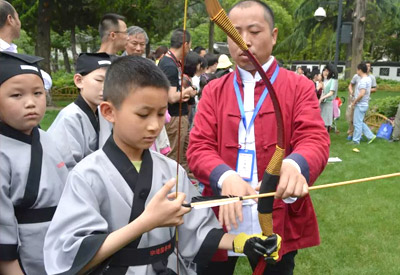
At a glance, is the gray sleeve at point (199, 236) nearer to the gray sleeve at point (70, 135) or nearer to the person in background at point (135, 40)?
the gray sleeve at point (70, 135)

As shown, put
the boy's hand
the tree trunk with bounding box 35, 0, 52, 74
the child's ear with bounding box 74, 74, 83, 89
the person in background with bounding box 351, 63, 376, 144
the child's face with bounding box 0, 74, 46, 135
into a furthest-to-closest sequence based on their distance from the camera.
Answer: the tree trunk with bounding box 35, 0, 52, 74 < the person in background with bounding box 351, 63, 376, 144 < the child's ear with bounding box 74, 74, 83, 89 < the child's face with bounding box 0, 74, 46, 135 < the boy's hand

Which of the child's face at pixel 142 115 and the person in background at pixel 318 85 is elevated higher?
the child's face at pixel 142 115

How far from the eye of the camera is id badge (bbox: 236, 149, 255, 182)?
194 centimetres

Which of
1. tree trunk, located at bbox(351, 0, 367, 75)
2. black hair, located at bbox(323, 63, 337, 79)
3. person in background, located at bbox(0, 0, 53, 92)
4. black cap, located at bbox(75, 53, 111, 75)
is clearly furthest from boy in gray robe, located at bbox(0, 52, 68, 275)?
tree trunk, located at bbox(351, 0, 367, 75)

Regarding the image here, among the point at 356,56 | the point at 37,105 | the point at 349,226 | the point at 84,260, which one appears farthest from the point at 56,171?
the point at 356,56

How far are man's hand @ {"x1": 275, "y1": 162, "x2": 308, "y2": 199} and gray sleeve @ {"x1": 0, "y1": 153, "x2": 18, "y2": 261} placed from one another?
43.2 inches

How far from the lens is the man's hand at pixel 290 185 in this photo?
1.50 meters

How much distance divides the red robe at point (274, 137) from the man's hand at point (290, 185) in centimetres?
23

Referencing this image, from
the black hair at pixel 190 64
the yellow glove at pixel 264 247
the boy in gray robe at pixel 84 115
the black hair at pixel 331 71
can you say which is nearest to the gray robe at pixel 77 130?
the boy in gray robe at pixel 84 115

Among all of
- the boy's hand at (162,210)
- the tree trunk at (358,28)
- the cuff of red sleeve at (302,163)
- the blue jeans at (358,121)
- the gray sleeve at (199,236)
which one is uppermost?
the tree trunk at (358,28)

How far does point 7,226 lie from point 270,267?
1246mm

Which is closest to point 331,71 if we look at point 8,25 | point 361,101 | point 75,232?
point 361,101

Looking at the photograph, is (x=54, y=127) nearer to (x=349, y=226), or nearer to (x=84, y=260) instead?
(x=84, y=260)

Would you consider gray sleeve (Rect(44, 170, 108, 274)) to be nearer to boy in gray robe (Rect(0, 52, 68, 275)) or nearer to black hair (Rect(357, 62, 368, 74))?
boy in gray robe (Rect(0, 52, 68, 275))
